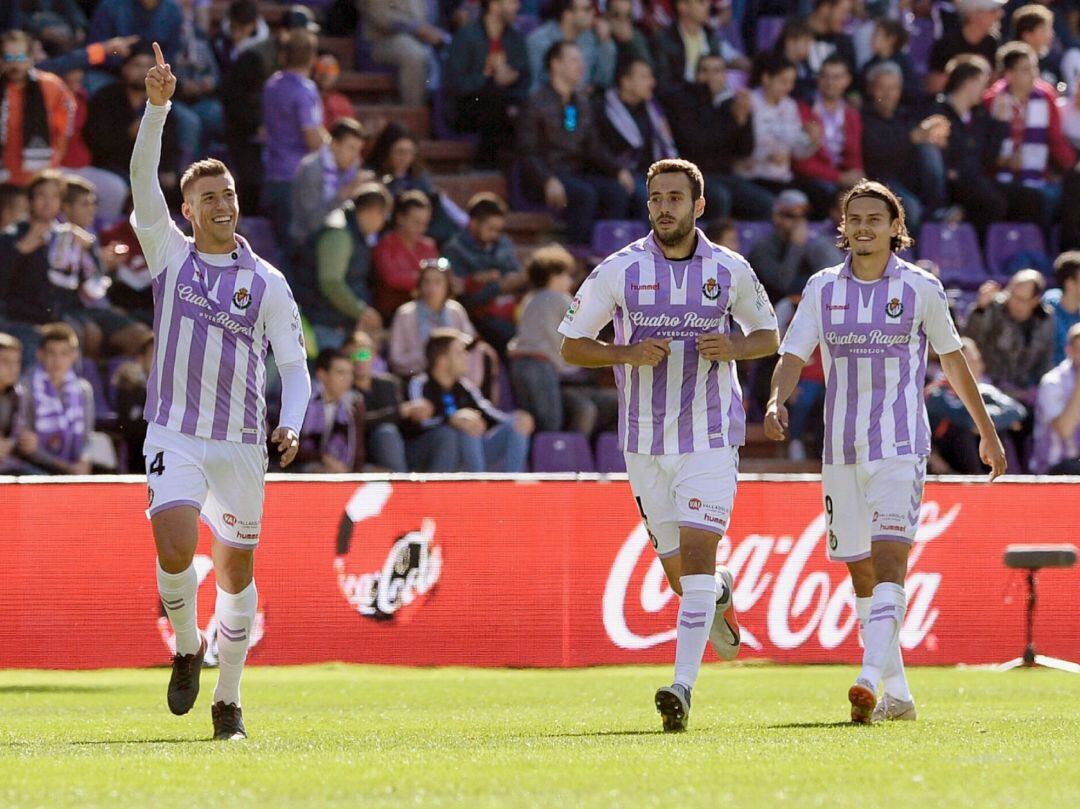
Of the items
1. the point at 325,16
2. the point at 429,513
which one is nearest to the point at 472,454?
the point at 429,513

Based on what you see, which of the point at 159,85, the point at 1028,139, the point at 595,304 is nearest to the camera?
the point at 159,85

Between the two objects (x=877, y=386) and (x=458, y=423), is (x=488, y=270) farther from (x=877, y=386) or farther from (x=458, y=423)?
(x=877, y=386)

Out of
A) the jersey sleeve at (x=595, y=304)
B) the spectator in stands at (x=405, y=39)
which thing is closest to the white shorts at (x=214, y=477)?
the jersey sleeve at (x=595, y=304)

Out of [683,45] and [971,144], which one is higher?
[683,45]

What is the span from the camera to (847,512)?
31.1ft

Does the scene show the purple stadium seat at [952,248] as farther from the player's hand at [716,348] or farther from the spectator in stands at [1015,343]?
the player's hand at [716,348]

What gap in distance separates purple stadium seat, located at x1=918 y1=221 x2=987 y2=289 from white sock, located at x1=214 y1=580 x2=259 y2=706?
1248 cm

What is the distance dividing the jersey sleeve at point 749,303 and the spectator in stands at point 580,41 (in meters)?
10.1

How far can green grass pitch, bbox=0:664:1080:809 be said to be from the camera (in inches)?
252

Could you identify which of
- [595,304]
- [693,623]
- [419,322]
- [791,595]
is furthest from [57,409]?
[693,623]

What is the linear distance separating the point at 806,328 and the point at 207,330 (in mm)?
2689

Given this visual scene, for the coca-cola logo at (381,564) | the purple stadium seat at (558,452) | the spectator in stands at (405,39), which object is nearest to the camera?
the coca-cola logo at (381,564)

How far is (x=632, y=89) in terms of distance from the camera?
19219 mm

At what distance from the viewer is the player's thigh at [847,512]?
31.0 ft
